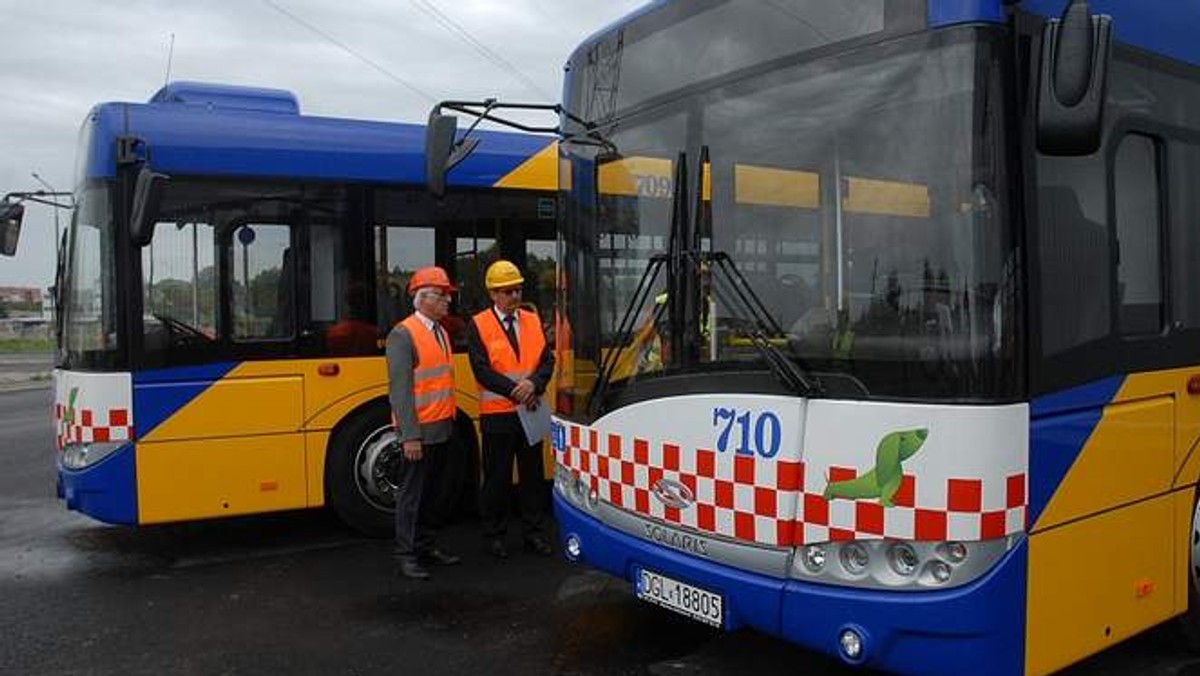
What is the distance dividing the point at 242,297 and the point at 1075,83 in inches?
195

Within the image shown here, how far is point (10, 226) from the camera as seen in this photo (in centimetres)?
739

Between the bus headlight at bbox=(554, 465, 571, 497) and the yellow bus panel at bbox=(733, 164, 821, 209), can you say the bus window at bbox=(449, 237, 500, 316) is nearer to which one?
the bus headlight at bbox=(554, 465, 571, 497)

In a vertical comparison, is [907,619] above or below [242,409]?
below

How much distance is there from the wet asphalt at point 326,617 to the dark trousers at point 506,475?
0.23m

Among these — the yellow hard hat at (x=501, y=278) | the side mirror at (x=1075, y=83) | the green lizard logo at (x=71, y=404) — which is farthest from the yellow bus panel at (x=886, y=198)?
the green lizard logo at (x=71, y=404)

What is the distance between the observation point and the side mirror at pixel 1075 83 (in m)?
2.86

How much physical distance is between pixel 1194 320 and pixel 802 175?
1711mm

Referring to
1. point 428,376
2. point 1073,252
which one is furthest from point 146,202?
point 1073,252

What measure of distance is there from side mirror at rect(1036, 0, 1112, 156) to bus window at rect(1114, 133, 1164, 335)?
786 mm

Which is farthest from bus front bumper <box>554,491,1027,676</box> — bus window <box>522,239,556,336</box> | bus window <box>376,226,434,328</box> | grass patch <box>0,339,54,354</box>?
grass patch <box>0,339,54,354</box>

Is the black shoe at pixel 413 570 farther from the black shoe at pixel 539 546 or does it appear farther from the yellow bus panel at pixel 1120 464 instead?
the yellow bus panel at pixel 1120 464

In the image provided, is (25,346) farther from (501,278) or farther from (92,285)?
(501,278)

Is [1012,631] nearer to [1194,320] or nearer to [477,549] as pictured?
[1194,320]

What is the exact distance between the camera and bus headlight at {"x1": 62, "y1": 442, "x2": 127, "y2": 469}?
5.91m
